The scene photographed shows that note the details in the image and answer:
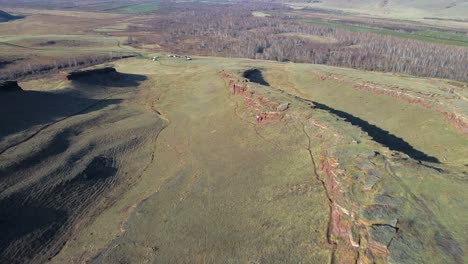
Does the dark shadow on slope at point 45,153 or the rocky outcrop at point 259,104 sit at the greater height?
the rocky outcrop at point 259,104

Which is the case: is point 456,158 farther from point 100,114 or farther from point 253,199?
point 100,114

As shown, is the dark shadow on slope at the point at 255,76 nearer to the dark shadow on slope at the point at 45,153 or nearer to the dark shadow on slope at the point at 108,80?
the dark shadow on slope at the point at 108,80

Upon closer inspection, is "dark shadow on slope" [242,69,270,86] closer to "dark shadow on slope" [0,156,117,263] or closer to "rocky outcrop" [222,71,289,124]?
"rocky outcrop" [222,71,289,124]

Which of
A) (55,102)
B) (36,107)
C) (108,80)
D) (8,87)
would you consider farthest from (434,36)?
(8,87)

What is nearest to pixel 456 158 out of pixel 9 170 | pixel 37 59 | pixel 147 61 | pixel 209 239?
pixel 209 239

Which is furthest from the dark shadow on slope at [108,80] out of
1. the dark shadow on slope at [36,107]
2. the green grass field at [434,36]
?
the green grass field at [434,36]

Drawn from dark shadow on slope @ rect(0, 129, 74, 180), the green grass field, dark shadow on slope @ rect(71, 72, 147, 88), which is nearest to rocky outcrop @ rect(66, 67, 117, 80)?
dark shadow on slope @ rect(71, 72, 147, 88)
